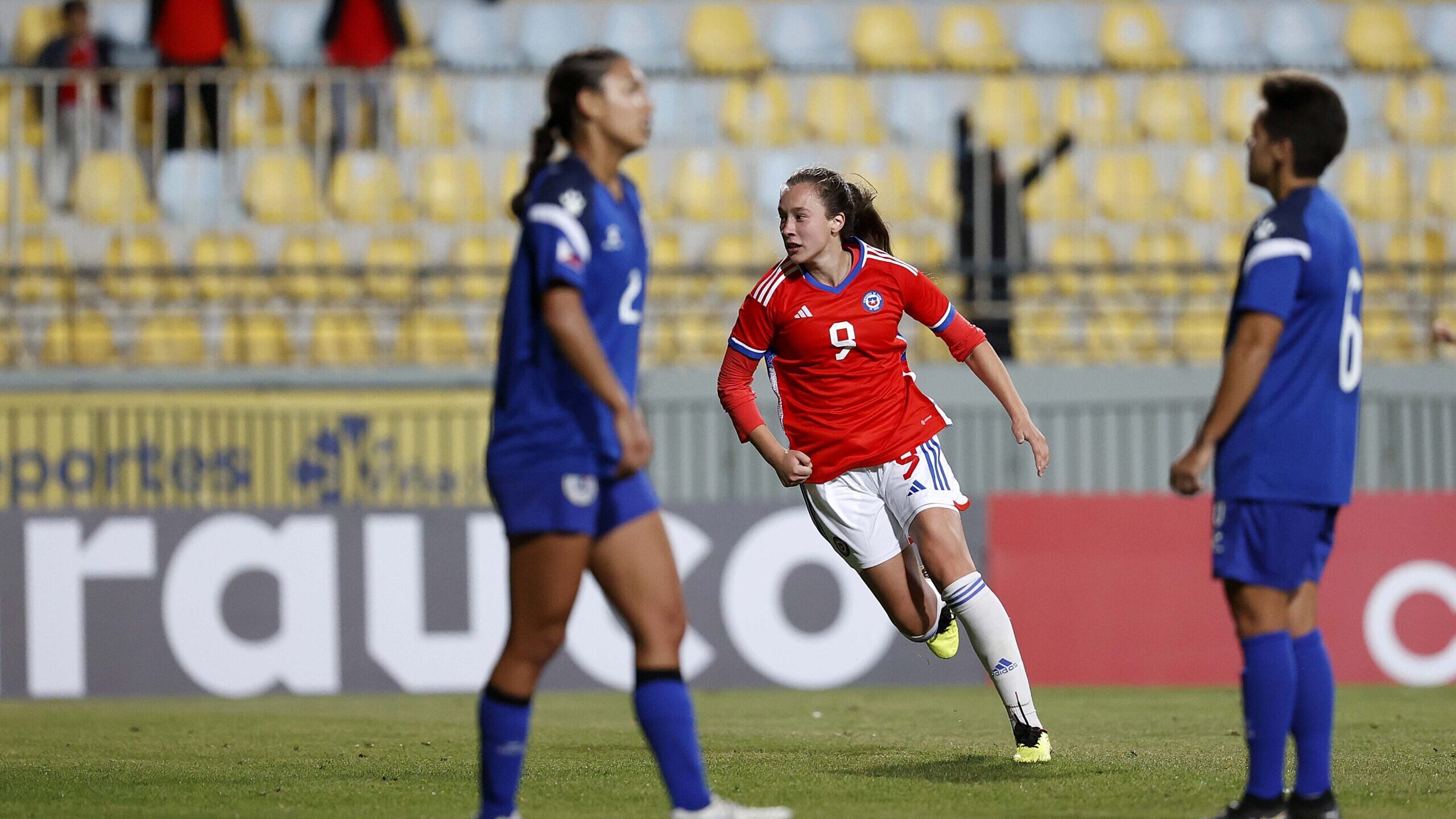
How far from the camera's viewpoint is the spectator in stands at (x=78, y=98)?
1461 cm

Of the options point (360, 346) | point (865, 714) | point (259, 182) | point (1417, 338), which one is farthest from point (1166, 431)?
point (259, 182)

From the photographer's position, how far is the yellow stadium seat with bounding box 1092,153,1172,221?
15.0 m

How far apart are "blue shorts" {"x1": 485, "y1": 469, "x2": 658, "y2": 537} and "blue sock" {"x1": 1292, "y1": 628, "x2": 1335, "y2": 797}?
1.87 m

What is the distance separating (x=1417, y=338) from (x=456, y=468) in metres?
7.36

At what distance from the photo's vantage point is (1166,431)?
1269 centimetres

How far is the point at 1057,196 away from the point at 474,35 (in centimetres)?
550

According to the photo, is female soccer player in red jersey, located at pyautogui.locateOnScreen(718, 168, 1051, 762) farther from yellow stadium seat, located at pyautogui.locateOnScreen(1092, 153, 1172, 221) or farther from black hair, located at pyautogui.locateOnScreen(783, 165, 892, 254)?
yellow stadium seat, located at pyautogui.locateOnScreen(1092, 153, 1172, 221)

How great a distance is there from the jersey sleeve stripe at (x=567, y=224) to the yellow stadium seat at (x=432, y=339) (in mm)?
9238

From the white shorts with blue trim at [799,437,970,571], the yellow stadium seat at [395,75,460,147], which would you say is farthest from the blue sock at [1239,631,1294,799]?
the yellow stadium seat at [395,75,460,147]

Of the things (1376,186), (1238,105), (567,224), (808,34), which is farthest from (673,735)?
(808,34)

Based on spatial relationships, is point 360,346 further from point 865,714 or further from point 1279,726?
point 1279,726

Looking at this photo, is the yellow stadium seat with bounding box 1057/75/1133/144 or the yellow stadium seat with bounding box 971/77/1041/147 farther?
the yellow stadium seat with bounding box 1057/75/1133/144

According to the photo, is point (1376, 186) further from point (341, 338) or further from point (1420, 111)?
point (341, 338)

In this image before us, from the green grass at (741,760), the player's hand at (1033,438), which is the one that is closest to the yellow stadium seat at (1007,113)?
the green grass at (741,760)
